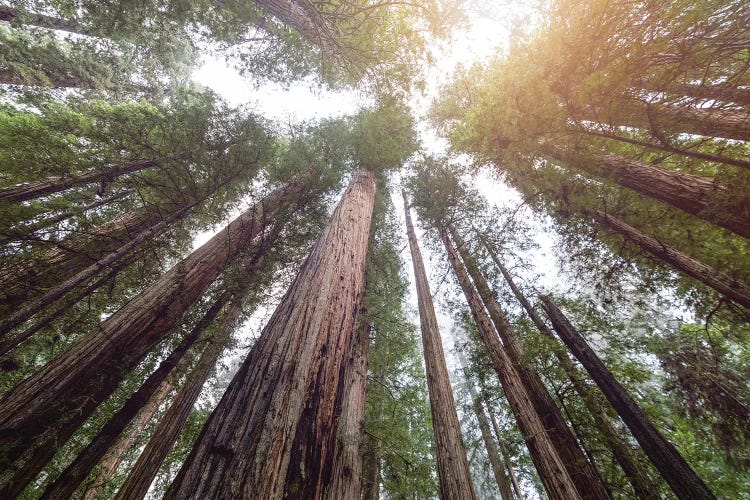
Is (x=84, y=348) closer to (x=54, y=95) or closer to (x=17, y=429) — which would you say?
(x=17, y=429)

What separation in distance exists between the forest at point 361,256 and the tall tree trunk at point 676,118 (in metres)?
0.04

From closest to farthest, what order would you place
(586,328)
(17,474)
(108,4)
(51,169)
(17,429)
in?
1. (17,429)
2. (17,474)
3. (51,169)
4. (108,4)
5. (586,328)

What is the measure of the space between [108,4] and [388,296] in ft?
23.7

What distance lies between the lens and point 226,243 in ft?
15.0

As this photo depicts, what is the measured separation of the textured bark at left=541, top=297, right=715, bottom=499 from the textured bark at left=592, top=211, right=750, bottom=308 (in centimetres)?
172

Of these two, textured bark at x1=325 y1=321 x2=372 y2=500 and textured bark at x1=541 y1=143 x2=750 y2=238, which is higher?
textured bark at x1=541 y1=143 x2=750 y2=238

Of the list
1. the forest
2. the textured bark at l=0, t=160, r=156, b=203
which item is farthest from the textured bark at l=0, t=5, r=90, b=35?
the textured bark at l=0, t=160, r=156, b=203

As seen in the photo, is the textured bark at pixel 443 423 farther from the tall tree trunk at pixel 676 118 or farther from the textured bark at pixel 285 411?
the tall tree trunk at pixel 676 118

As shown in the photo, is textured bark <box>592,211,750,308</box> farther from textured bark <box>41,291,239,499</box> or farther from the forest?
textured bark <box>41,291,239,499</box>

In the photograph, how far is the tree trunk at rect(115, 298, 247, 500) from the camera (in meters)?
4.21

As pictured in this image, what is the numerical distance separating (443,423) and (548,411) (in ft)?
5.79

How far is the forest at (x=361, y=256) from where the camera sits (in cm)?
234

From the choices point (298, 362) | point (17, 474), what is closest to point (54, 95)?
point (17, 474)

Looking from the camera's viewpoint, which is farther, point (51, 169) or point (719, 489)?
point (719, 489)
